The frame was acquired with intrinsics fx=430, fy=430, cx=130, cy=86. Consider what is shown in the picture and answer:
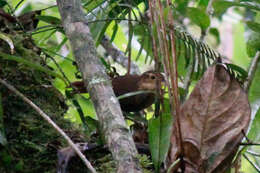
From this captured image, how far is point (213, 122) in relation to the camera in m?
1.13

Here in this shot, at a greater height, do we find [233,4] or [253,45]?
[233,4]

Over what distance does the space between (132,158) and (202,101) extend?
0.28 meters

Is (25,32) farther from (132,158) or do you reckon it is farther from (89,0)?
(132,158)

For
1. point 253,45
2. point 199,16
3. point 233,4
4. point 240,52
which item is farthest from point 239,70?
point 240,52

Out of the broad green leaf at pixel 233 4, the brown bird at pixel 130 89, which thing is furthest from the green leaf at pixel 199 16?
the brown bird at pixel 130 89

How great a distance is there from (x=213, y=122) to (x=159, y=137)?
0.19 metres

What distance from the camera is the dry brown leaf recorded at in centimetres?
112

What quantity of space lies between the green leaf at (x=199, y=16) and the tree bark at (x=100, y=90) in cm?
76

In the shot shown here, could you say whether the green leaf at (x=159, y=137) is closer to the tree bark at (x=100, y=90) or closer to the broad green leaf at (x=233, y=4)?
the tree bark at (x=100, y=90)

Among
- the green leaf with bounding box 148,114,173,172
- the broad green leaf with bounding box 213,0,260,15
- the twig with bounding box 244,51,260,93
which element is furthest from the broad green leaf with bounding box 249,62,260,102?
the green leaf with bounding box 148,114,173,172

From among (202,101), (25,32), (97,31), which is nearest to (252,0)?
(97,31)

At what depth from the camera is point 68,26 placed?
4.22ft

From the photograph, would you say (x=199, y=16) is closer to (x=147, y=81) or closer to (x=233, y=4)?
(x=233, y=4)

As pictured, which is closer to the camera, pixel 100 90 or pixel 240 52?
pixel 100 90
